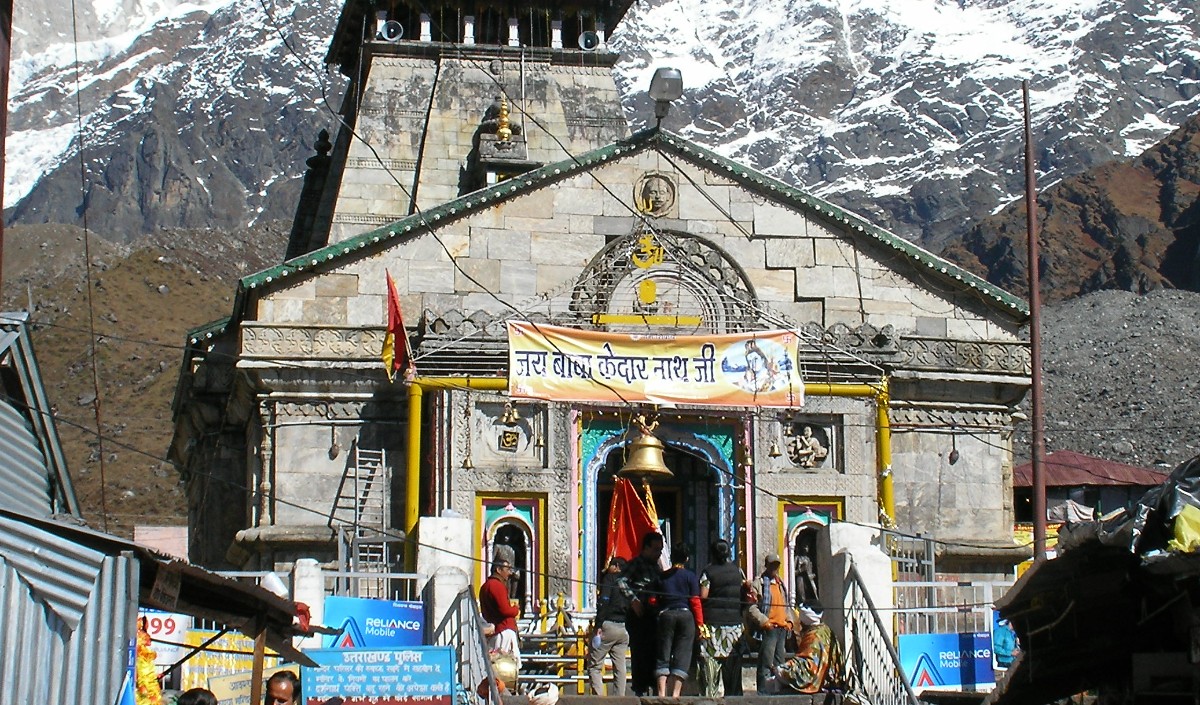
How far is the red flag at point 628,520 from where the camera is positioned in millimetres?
27906

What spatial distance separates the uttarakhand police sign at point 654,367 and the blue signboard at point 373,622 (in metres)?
5.30

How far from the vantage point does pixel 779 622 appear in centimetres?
2141

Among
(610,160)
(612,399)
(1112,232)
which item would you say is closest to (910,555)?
(612,399)

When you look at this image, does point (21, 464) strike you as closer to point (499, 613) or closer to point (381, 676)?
point (381, 676)

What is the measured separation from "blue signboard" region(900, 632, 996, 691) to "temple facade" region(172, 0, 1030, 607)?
18.2 feet

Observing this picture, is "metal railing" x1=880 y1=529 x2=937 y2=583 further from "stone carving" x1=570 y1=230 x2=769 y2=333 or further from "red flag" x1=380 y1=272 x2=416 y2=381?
"red flag" x1=380 y1=272 x2=416 y2=381

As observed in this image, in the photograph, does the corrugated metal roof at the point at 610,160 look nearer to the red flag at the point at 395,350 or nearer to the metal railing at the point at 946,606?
the red flag at the point at 395,350

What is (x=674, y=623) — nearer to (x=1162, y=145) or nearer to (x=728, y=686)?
(x=728, y=686)

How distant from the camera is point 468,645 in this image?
2075 centimetres

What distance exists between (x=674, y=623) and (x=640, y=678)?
1037 mm

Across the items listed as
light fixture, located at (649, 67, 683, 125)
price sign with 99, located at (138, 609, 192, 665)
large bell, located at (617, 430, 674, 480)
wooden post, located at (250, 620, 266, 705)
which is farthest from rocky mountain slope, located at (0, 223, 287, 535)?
wooden post, located at (250, 620, 266, 705)

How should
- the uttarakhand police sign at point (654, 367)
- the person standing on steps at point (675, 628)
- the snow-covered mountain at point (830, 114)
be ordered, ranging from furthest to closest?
1. the snow-covered mountain at point (830, 114)
2. the uttarakhand police sign at point (654, 367)
3. the person standing on steps at point (675, 628)

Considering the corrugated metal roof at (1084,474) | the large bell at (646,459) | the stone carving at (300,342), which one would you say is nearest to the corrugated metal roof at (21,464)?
the large bell at (646,459)

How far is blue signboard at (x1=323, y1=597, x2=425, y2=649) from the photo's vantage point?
21172 millimetres
